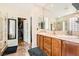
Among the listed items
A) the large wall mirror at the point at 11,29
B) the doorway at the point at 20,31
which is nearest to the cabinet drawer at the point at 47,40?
the doorway at the point at 20,31

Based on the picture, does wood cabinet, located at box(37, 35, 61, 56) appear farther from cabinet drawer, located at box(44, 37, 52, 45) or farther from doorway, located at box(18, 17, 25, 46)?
doorway, located at box(18, 17, 25, 46)

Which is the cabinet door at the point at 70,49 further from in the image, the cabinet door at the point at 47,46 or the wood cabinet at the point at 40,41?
the wood cabinet at the point at 40,41

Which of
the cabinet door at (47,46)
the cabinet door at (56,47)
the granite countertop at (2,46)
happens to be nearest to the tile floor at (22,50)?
the granite countertop at (2,46)

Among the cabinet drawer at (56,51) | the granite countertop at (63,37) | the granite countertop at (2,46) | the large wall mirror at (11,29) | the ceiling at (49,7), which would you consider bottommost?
the cabinet drawer at (56,51)

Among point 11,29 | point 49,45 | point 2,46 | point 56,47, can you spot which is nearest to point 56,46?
point 56,47

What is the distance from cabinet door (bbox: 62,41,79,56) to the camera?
6.41 feet

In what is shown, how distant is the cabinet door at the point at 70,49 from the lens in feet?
6.41

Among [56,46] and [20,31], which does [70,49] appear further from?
[20,31]

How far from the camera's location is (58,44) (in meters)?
2.05

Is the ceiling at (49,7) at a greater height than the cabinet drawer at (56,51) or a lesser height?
greater

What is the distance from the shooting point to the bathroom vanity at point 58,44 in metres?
1.96

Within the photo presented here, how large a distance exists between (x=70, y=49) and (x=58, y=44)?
0.64 feet

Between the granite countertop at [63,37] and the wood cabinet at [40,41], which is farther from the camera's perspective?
the wood cabinet at [40,41]

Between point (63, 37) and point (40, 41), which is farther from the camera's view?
point (40, 41)
